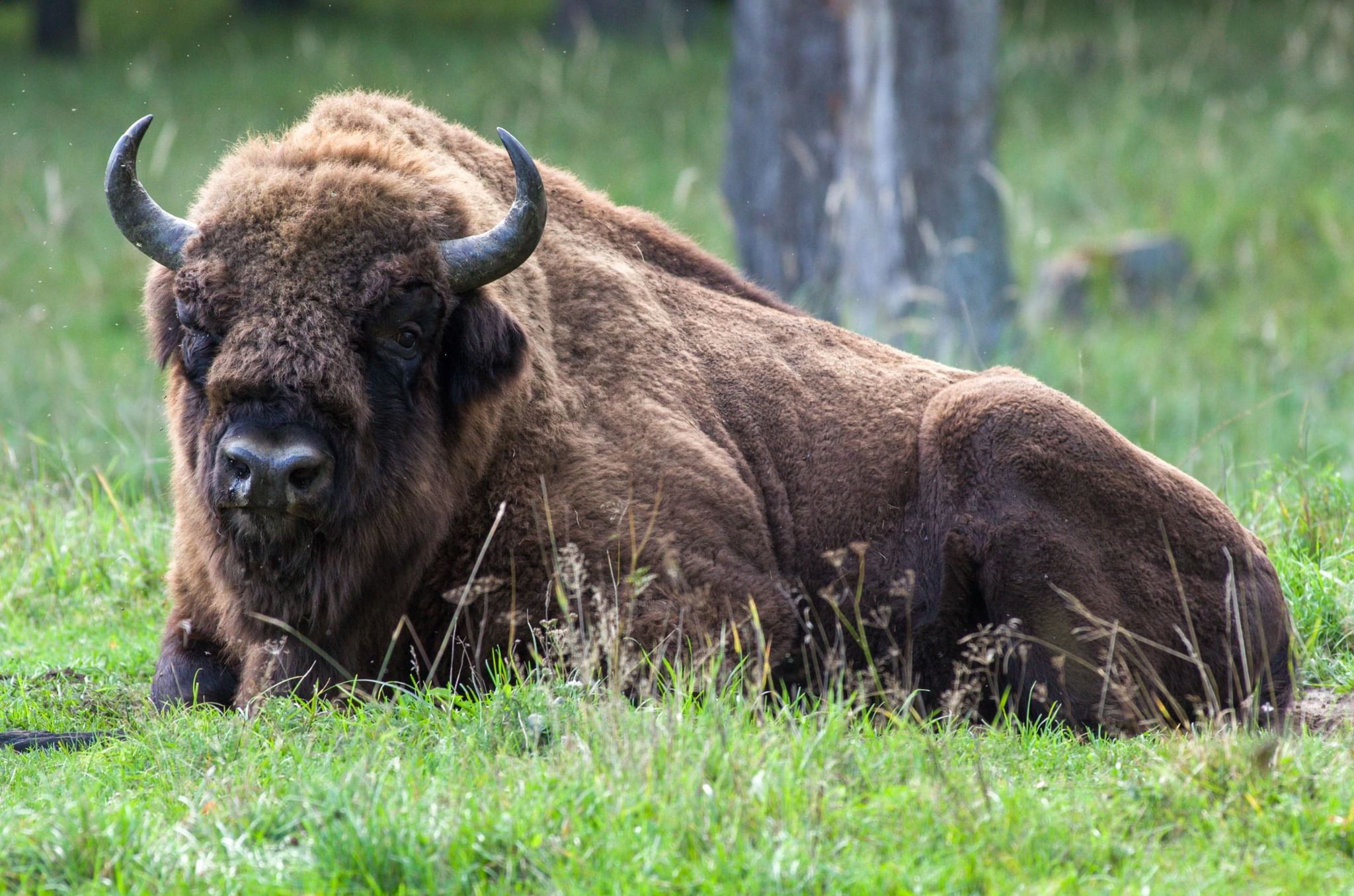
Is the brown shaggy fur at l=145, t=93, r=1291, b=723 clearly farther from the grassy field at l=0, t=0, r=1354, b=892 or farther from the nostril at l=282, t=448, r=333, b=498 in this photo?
the grassy field at l=0, t=0, r=1354, b=892

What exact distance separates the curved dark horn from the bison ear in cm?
92

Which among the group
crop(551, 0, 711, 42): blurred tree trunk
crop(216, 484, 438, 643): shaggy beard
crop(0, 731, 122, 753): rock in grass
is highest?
crop(551, 0, 711, 42): blurred tree trunk

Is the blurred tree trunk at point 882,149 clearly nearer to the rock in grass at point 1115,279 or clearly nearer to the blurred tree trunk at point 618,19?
the rock in grass at point 1115,279

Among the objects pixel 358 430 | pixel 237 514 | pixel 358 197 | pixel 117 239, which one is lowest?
pixel 117 239

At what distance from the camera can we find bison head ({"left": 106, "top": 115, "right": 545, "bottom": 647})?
4.25 m

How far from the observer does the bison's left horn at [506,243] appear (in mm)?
4516

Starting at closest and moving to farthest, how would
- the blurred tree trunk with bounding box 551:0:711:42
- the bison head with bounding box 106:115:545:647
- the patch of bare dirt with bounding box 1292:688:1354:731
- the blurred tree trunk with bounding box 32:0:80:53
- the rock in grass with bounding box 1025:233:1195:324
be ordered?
the bison head with bounding box 106:115:545:647 < the patch of bare dirt with bounding box 1292:688:1354:731 < the rock in grass with bounding box 1025:233:1195:324 < the blurred tree trunk with bounding box 551:0:711:42 < the blurred tree trunk with bounding box 32:0:80:53

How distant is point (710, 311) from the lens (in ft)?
19.1

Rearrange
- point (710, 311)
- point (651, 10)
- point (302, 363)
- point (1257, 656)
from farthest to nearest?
point (651, 10)
point (710, 311)
point (1257, 656)
point (302, 363)

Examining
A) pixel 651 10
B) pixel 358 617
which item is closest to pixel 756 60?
pixel 358 617

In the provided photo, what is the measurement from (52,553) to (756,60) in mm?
6838

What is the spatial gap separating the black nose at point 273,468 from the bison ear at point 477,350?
1.97 ft

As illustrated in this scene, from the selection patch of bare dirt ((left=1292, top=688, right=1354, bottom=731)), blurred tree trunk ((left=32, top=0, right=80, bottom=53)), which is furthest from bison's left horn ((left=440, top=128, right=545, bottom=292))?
blurred tree trunk ((left=32, top=0, right=80, bottom=53))

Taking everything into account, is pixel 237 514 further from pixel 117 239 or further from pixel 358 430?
pixel 117 239
